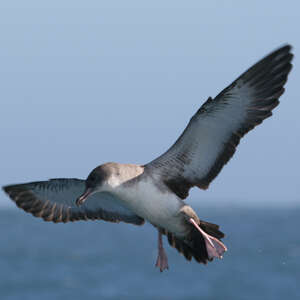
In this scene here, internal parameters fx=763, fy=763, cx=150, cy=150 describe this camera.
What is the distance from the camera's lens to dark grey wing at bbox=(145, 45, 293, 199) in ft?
29.3

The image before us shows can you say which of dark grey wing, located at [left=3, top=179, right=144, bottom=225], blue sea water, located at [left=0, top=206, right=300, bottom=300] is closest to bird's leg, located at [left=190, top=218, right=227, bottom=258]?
dark grey wing, located at [left=3, top=179, right=144, bottom=225]

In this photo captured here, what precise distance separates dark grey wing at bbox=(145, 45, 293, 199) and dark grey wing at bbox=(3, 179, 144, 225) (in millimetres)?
1332

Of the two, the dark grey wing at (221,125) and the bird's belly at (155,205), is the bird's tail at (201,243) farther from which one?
the dark grey wing at (221,125)

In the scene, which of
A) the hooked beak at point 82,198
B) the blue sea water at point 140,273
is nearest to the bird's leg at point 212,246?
the hooked beak at point 82,198

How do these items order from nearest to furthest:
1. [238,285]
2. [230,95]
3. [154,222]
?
[230,95], [154,222], [238,285]

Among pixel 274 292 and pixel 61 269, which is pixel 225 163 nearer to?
pixel 274 292

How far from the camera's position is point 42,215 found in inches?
433

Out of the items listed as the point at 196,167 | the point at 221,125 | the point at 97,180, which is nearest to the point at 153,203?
the point at 97,180

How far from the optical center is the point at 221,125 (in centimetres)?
942

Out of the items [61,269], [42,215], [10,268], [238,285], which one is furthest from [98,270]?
[42,215]

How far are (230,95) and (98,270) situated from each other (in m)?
35.2

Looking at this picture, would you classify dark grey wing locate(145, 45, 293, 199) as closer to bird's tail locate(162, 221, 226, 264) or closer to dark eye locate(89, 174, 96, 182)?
bird's tail locate(162, 221, 226, 264)

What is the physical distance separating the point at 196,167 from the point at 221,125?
0.74 metres

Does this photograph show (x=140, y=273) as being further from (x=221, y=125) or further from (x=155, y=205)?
(x=221, y=125)
